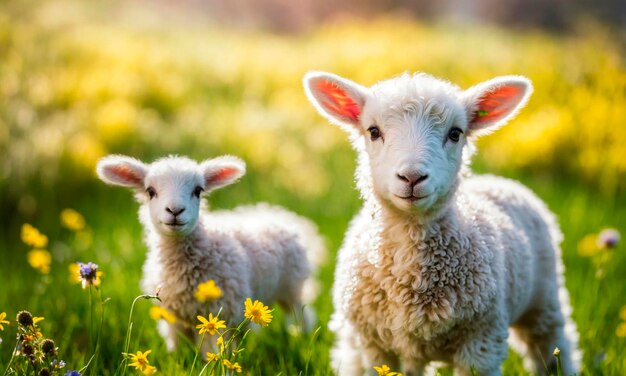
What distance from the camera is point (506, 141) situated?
8.82 metres

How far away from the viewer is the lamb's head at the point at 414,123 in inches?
116

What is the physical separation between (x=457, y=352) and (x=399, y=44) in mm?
12067

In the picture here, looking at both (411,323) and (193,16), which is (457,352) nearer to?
(411,323)

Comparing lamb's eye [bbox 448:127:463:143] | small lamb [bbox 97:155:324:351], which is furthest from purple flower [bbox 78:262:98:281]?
lamb's eye [bbox 448:127:463:143]

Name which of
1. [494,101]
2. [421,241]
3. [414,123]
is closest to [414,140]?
[414,123]

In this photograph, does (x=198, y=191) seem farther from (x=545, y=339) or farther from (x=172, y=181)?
(x=545, y=339)

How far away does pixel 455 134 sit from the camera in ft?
10.6

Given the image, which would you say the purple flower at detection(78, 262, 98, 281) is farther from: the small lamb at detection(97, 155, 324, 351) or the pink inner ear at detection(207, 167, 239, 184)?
the pink inner ear at detection(207, 167, 239, 184)

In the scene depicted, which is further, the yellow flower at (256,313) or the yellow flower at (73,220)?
the yellow flower at (73,220)

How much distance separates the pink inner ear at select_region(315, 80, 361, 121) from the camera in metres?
3.43

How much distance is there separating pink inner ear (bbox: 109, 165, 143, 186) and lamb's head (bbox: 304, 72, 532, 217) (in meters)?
1.06

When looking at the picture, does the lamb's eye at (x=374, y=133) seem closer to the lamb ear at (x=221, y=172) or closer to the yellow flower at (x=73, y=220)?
the lamb ear at (x=221, y=172)

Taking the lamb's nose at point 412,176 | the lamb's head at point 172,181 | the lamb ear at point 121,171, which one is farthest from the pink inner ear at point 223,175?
the lamb's nose at point 412,176

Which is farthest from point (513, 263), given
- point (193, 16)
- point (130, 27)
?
point (193, 16)
